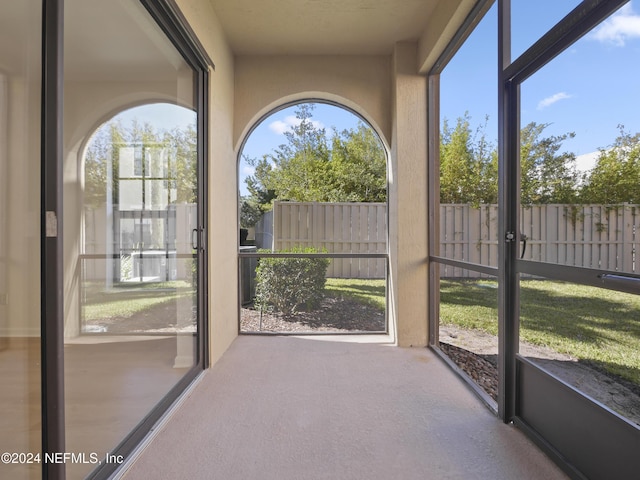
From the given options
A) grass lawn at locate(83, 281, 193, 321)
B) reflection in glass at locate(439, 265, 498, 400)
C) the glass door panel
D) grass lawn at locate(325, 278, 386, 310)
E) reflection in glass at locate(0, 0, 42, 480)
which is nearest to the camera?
reflection in glass at locate(0, 0, 42, 480)

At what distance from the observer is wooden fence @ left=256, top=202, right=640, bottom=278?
1.34 m

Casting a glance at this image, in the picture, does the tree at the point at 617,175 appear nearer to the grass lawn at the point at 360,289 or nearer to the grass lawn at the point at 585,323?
the grass lawn at the point at 585,323

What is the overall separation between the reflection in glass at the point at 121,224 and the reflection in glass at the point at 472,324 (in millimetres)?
2076

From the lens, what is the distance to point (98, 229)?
4.89ft

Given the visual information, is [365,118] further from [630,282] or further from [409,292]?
[630,282]

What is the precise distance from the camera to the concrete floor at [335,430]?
5.15 feet

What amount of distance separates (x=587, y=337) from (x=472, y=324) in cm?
123

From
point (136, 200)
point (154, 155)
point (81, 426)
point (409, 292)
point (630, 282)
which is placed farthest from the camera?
point (409, 292)

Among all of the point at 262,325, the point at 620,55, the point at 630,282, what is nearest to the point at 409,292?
the point at 262,325

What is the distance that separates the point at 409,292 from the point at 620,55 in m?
2.32

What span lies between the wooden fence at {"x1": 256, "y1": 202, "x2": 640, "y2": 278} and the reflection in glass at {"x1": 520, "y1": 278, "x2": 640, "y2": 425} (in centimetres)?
14

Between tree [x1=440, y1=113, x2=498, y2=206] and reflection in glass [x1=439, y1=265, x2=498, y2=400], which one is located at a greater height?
tree [x1=440, y1=113, x2=498, y2=206]

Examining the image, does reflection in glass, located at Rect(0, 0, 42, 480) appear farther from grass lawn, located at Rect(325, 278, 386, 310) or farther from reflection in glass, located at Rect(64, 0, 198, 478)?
grass lawn, located at Rect(325, 278, 386, 310)

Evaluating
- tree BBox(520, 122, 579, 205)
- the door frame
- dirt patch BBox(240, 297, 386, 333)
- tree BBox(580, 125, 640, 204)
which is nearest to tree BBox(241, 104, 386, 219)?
dirt patch BBox(240, 297, 386, 333)
